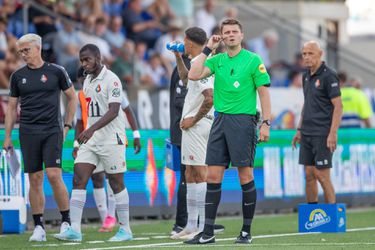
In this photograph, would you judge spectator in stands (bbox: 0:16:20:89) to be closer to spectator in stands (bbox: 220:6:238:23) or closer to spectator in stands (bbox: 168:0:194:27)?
spectator in stands (bbox: 168:0:194:27)

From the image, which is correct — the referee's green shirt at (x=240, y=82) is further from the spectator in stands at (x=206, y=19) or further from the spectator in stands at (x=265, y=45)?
the spectator in stands at (x=265, y=45)

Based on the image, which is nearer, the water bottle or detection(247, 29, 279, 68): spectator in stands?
the water bottle

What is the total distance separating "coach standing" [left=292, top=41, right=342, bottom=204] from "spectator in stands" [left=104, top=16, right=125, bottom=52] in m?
8.75

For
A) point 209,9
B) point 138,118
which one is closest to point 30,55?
point 138,118

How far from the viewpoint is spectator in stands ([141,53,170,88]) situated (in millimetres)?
23188

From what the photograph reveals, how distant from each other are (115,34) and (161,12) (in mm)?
2329

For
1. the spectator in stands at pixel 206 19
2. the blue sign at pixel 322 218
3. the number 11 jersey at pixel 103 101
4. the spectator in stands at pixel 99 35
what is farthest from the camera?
the spectator in stands at pixel 206 19

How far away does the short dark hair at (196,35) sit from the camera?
1302 centimetres

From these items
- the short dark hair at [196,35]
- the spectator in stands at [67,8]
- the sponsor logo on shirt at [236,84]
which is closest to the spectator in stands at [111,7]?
the spectator in stands at [67,8]

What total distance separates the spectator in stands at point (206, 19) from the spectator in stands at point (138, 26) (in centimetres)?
192

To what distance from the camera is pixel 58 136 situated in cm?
1312

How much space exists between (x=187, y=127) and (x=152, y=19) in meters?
11.9

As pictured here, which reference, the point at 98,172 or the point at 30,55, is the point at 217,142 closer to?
the point at 30,55

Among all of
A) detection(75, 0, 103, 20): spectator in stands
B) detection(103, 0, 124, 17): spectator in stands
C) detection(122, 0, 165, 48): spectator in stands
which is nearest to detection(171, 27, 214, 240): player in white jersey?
detection(75, 0, 103, 20): spectator in stands
